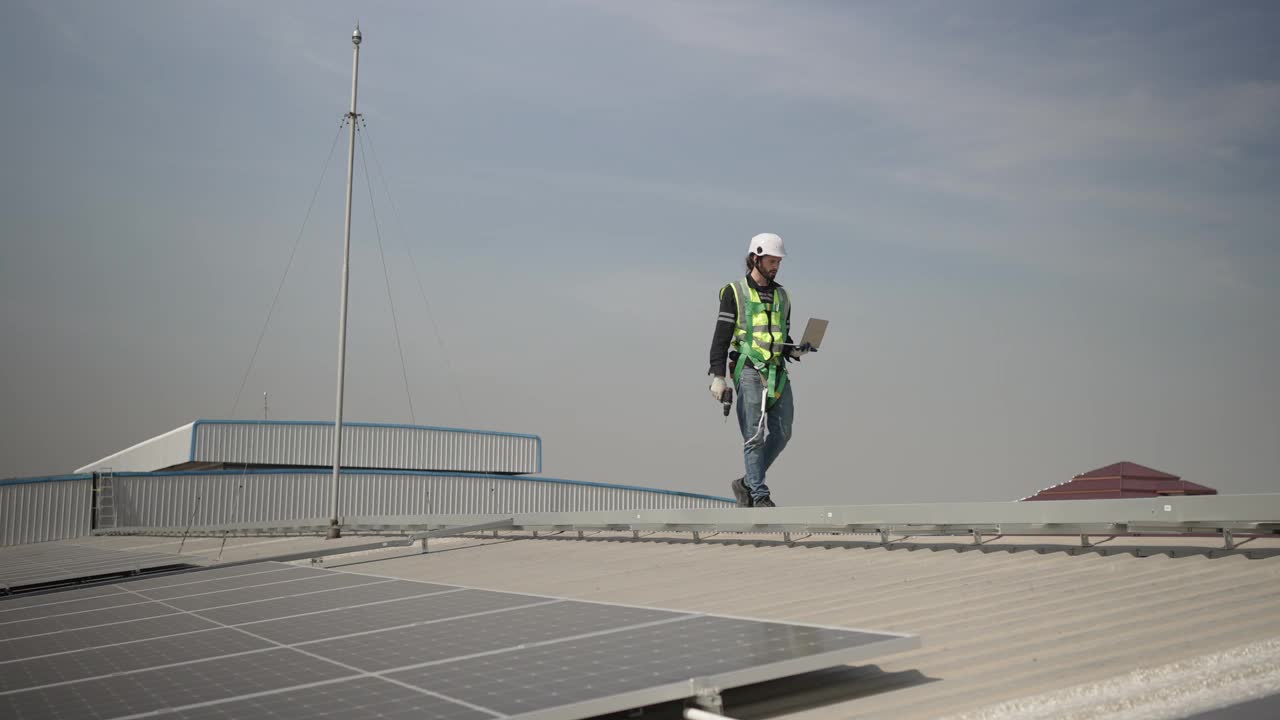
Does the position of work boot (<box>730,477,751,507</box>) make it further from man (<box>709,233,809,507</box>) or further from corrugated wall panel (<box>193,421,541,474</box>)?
corrugated wall panel (<box>193,421,541,474</box>)

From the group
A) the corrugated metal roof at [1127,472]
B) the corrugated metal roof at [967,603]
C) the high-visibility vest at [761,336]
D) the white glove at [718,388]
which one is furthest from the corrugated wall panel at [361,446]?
the corrugated metal roof at [967,603]

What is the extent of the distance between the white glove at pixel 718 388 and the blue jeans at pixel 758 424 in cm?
16

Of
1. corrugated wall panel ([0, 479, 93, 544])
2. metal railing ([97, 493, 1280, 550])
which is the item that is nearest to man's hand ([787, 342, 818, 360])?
metal railing ([97, 493, 1280, 550])

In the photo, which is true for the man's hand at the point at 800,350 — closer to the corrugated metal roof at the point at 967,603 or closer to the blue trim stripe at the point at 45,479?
the corrugated metal roof at the point at 967,603

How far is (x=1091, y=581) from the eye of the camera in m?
5.67

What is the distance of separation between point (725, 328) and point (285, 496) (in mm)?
38175

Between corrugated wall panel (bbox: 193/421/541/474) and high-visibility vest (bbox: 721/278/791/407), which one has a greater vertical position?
corrugated wall panel (bbox: 193/421/541/474)

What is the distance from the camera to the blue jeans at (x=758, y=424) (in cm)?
943

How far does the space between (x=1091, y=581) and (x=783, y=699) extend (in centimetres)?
269

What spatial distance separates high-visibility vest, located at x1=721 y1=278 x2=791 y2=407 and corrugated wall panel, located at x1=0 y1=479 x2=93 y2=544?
3895 centimetres

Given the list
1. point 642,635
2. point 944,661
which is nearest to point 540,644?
point 642,635

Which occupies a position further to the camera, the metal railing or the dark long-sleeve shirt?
the dark long-sleeve shirt

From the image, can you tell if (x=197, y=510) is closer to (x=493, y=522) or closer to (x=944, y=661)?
(x=493, y=522)

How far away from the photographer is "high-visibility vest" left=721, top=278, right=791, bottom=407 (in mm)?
9445
